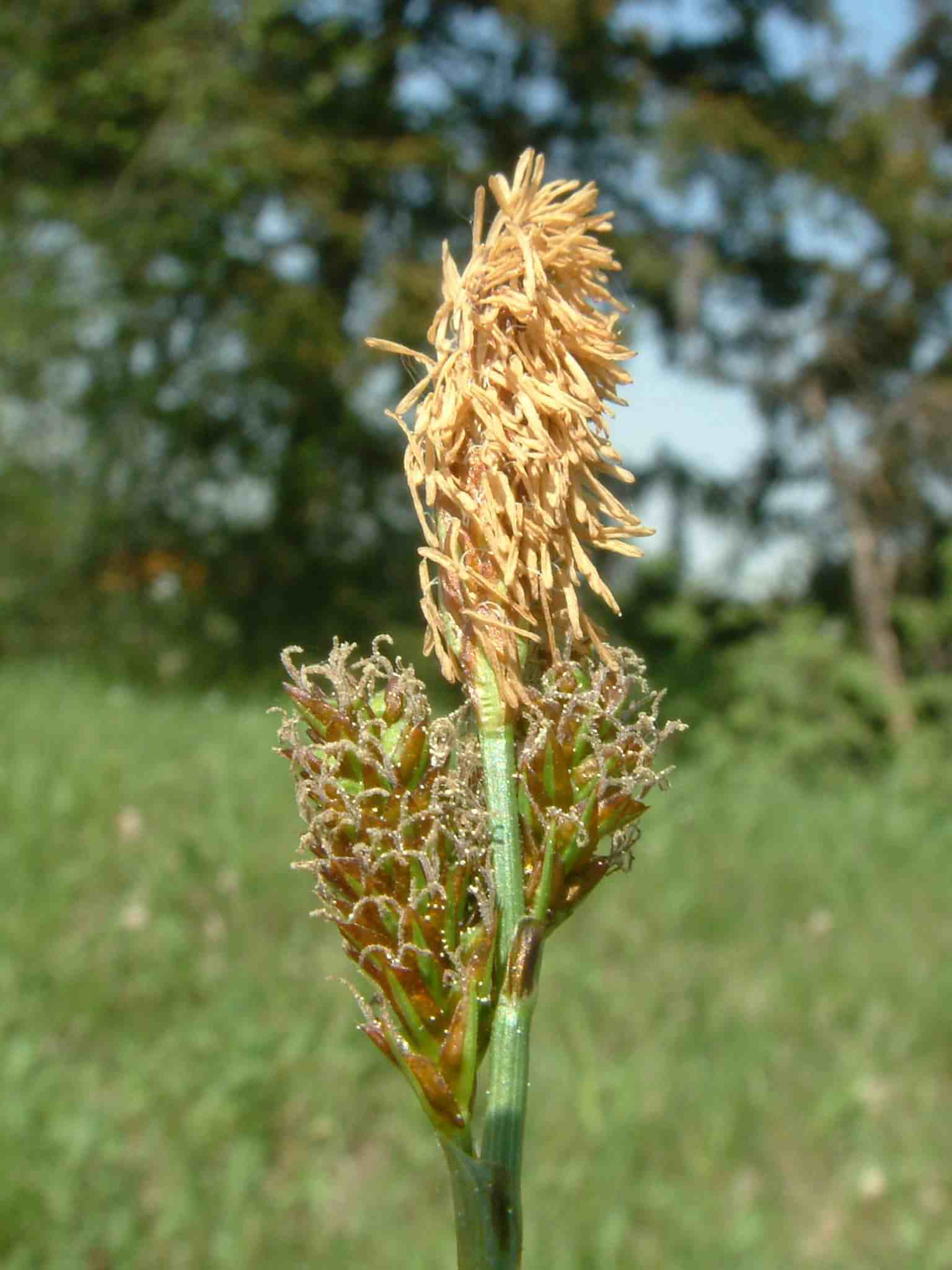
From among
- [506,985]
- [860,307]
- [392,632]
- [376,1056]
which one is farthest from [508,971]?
[860,307]

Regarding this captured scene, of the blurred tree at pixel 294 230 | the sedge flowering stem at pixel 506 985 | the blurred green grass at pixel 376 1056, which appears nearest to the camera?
the sedge flowering stem at pixel 506 985

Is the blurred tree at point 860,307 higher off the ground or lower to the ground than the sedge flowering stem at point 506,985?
higher

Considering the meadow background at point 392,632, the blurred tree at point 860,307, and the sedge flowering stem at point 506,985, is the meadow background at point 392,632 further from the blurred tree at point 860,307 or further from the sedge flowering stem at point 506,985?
the sedge flowering stem at point 506,985

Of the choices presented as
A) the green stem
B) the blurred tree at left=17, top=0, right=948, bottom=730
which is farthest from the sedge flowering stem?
the blurred tree at left=17, top=0, right=948, bottom=730

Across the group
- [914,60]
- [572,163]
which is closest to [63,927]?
[572,163]

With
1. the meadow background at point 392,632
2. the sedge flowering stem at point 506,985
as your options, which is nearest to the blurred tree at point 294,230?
the meadow background at point 392,632

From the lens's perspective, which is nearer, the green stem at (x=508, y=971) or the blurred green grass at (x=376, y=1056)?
the green stem at (x=508, y=971)
